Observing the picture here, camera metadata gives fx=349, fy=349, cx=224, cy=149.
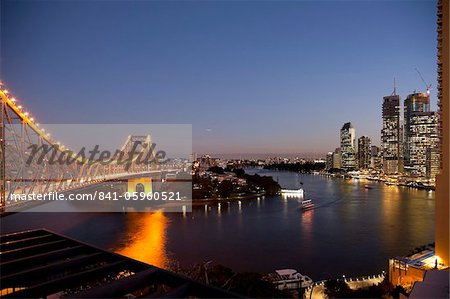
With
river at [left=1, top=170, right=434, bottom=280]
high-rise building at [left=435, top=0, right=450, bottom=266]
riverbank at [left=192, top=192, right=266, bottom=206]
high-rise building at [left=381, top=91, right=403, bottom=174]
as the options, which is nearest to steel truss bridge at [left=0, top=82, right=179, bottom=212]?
river at [left=1, top=170, right=434, bottom=280]

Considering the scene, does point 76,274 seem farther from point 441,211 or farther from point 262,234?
point 262,234

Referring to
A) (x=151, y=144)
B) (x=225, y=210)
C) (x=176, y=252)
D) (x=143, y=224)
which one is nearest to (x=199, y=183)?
(x=151, y=144)

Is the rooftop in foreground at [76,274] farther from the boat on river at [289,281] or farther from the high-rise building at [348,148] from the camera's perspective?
the high-rise building at [348,148]

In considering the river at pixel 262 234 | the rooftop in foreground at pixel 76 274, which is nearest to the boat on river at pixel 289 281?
the river at pixel 262 234

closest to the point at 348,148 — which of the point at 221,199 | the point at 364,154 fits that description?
the point at 364,154

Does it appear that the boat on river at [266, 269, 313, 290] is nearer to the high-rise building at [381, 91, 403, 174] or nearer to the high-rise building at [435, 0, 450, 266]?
the high-rise building at [435, 0, 450, 266]

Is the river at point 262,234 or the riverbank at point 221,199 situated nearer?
the river at point 262,234
